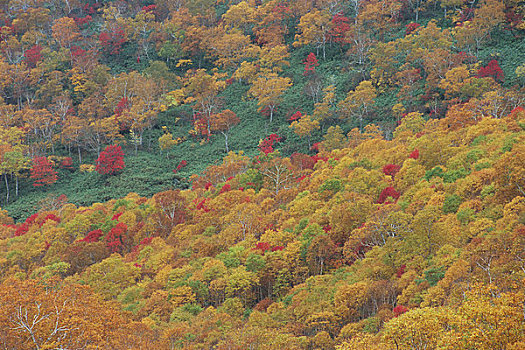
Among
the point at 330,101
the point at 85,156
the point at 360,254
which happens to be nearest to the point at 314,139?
the point at 330,101

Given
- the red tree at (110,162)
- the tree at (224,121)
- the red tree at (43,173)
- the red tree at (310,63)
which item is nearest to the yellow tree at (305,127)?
the tree at (224,121)

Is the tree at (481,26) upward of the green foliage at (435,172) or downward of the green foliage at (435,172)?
upward

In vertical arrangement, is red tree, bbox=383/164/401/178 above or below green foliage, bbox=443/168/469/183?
below

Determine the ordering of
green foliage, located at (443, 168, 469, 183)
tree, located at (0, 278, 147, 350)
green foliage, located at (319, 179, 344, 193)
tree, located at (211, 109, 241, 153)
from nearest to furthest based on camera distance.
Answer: tree, located at (0, 278, 147, 350), green foliage, located at (443, 168, 469, 183), green foliage, located at (319, 179, 344, 193), tree, located at (211, 109, 241, 153)

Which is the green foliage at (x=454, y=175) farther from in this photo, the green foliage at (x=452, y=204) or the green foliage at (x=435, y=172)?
the green foliage at (x=452, y=204)

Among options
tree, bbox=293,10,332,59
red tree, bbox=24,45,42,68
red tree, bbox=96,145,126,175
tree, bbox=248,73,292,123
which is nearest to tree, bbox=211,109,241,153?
tree, bbox=248,73,292,123

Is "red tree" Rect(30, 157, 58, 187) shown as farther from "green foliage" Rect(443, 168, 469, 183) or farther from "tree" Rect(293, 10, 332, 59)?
"green foliage" Rect(443, 168, 469, 183)

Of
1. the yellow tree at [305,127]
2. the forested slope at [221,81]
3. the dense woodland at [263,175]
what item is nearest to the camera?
the dense woodland at [263,175]
